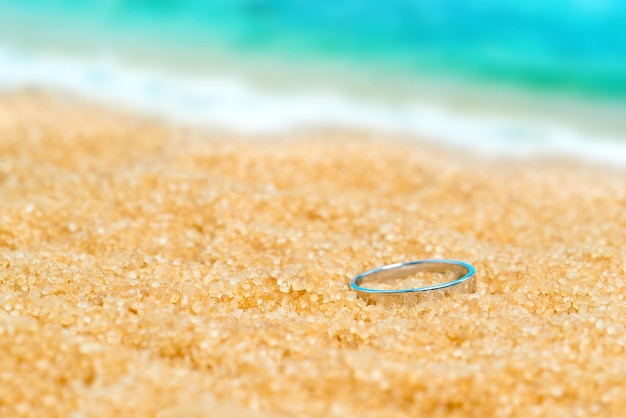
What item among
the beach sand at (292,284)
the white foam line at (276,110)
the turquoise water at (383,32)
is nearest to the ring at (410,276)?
the beach sand at (292,284)

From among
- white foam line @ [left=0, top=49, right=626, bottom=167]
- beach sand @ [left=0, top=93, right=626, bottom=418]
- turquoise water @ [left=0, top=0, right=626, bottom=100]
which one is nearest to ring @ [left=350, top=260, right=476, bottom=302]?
beach sand @ [left=0, top=93, right=626, bottom=418]

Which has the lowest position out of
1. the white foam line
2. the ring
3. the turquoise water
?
the ring

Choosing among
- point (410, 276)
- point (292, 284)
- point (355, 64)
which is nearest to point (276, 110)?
point (355, 64)

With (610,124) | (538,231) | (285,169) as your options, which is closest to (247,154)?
(285,169)

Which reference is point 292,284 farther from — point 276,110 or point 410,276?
point 276,110

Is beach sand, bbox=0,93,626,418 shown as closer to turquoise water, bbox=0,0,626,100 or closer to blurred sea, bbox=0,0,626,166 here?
blurred sea, bbox=0,0,626,166

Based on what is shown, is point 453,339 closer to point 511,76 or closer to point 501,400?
point 501,400

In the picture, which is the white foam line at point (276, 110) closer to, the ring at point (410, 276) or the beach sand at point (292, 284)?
the beach sand at point (292, 284)

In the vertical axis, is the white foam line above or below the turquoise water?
below
